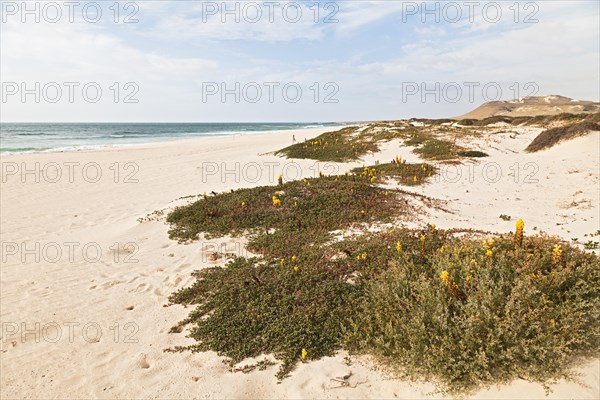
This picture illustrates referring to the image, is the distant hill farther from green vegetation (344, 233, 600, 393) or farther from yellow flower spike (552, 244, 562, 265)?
green vegetation (344, 233, 600, 393)

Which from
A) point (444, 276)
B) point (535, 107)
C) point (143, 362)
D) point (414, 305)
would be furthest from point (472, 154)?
point (535, 107)

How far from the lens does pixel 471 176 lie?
18.8 metres

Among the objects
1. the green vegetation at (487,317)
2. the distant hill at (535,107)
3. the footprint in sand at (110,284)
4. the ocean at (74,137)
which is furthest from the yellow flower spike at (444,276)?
the distant hill at (535,107)

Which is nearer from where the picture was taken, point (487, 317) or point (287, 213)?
point (487, 317)

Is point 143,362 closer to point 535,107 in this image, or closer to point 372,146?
point 372,146

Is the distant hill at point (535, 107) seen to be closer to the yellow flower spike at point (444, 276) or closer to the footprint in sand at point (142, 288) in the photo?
the yellow flower spike at point (444, 276)

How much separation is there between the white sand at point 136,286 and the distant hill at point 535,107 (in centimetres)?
5914

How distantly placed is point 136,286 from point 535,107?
94260 millimetres

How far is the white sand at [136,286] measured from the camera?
5121 mm

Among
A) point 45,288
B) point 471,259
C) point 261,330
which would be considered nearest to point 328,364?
point 261,330

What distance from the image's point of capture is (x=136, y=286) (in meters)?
8.29

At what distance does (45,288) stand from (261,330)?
565 cm

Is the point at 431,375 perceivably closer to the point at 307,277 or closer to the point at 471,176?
the point at 307,277

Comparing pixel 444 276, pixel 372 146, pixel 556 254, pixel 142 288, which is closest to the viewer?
pixel 444 276
